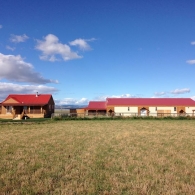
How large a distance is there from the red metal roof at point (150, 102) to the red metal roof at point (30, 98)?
1587cm

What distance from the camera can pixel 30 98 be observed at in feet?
191

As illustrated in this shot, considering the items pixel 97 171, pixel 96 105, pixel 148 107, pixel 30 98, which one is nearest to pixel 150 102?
pixel 148 107

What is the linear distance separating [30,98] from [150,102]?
3036 centimetres

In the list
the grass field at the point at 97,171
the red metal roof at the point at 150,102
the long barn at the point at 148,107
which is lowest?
the grass field at the point at 97,171

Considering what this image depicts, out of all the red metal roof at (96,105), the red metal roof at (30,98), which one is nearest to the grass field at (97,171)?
the red metal roof at (30,98)

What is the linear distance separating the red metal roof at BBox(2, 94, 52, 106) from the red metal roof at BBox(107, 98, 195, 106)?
15.9 m

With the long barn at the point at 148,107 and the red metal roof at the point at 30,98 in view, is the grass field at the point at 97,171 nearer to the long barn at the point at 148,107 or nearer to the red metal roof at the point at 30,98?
the red metal roof at the point at 30,98

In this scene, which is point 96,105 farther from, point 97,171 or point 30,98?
point 97,171

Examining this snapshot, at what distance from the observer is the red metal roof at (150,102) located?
57.4 metres

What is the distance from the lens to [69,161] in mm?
9367

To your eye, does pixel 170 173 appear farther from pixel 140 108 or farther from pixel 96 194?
pixel 140 108

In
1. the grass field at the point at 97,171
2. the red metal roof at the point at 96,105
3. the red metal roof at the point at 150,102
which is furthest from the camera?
the red metal roof at the point at 96,105

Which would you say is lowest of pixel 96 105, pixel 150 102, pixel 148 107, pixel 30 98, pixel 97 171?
pixel 97 171

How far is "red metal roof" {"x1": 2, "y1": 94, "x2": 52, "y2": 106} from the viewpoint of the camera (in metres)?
54.7
